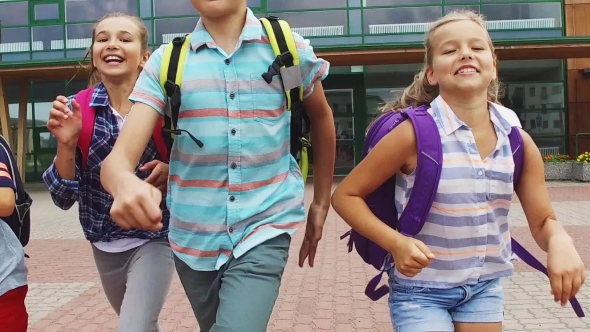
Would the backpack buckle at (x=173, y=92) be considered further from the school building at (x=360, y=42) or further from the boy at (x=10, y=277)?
the school building at (x=360, y=42)

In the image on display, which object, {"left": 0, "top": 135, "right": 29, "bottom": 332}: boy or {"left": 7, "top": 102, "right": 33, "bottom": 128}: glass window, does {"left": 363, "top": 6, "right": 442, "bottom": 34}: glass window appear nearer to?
{"left": 7, "top": 102, "right": 33, "bottom": 128}: glass window

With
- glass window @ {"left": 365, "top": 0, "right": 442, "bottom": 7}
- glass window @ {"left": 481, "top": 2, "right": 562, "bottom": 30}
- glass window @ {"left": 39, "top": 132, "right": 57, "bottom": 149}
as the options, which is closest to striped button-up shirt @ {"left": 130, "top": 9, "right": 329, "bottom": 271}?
glass window @ {"left": 365, "top": 0, "right": 442, "bottom": 7}

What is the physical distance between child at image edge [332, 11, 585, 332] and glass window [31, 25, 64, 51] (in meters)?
18.2

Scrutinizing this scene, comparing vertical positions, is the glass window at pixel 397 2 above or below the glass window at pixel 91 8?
below

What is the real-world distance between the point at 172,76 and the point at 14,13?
1905 centimetres

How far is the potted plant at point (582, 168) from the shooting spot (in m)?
16.4

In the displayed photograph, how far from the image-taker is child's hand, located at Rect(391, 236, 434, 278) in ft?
6.22

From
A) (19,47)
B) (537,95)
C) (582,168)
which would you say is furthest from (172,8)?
(582,168)

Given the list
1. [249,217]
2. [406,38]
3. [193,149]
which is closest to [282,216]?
[249,217]

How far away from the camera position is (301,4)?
17938mm

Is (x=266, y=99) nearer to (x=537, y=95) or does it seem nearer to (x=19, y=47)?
(x=537, y=95)

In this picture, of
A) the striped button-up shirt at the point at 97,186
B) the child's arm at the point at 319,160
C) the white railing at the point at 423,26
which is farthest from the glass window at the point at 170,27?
the child's arm at the point at 319,160

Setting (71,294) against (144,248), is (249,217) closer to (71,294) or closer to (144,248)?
(144,248)

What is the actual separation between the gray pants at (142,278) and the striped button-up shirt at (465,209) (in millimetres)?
996
